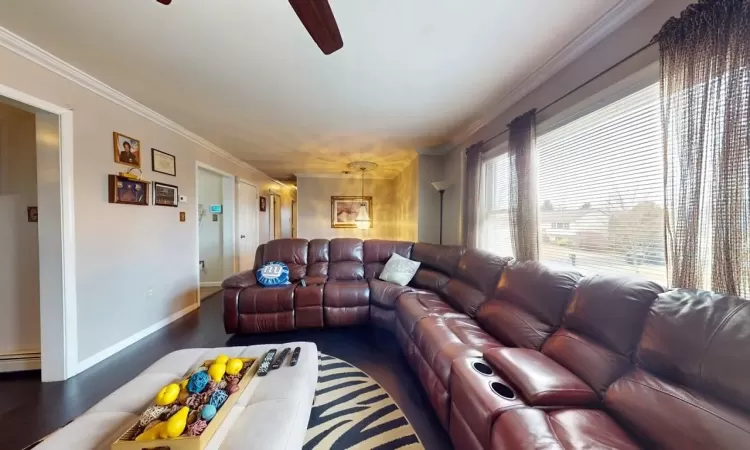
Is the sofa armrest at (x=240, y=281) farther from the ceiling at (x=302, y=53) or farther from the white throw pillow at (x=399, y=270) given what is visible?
the ceiling at (x=302, y=53)

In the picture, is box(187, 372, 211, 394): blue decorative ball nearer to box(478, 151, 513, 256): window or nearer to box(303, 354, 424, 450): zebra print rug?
box(303, 354, 424, 450): zebra print rug

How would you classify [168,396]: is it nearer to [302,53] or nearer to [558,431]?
[558,431]

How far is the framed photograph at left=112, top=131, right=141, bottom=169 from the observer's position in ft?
7.73

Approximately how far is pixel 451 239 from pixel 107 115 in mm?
4134

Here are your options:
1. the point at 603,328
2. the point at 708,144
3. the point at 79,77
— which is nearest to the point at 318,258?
the point at 79,77

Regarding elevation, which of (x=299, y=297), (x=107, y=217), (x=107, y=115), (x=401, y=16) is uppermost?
(x=401, y=16)

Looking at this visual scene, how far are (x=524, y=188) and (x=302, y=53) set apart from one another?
6.47 feet

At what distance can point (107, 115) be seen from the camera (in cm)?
227

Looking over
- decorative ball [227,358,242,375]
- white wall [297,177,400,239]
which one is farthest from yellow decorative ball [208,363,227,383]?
white wall [297,177,400,239]

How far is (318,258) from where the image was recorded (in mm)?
3479

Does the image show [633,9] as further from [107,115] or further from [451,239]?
[107,115]

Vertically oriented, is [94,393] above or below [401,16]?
below

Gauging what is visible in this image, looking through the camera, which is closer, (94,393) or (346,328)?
(94,393)

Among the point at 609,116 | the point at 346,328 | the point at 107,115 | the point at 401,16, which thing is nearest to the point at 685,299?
the point at 609,116
